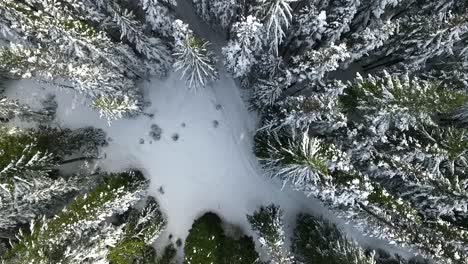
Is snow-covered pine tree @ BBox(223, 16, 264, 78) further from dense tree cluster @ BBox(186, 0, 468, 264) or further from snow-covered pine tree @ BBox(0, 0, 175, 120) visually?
snow-covered pine tree @ BBox(0, 0, 175, 120)

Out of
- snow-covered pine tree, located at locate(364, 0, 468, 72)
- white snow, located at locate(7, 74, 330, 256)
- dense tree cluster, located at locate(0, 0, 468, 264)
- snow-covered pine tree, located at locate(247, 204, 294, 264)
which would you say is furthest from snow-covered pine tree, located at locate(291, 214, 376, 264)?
snow-covered pine tree, located at locate(364, 0, 468, 72)

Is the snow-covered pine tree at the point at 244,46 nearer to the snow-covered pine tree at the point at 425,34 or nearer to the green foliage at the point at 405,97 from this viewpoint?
the green foliage at the point at 405,97

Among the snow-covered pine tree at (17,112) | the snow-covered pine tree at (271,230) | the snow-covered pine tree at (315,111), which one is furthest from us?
the snow-covered pine tree at (17,112)

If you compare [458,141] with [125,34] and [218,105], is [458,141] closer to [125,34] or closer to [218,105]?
[218,105]

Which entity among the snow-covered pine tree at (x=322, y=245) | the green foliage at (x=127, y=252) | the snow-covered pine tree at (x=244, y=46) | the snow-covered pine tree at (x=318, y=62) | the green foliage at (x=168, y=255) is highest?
the snow-covered pine tree at (x=244, y=46)

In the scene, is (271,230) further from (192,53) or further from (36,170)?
(36,170)

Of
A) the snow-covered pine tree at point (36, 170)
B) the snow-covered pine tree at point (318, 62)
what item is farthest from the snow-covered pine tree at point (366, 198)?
the snow-covered pine tree at point (36, 170)

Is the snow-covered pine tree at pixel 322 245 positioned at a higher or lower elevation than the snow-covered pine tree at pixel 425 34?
lower
